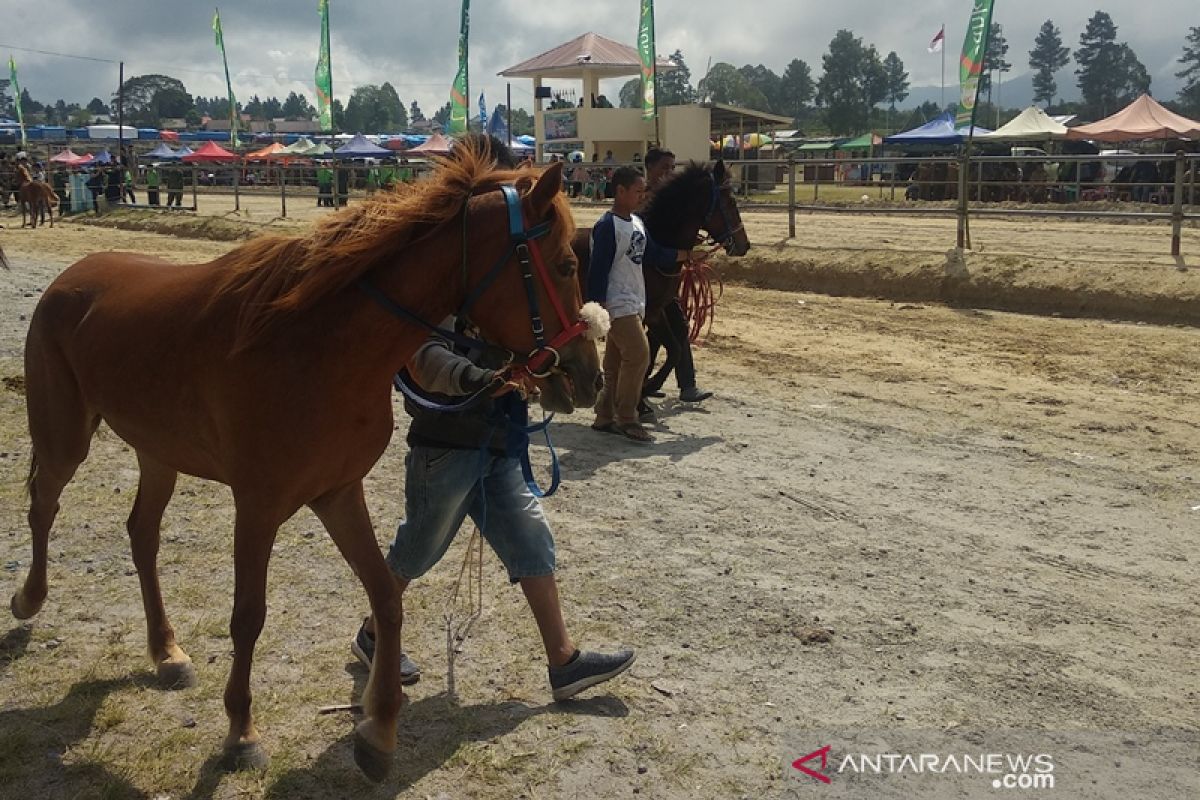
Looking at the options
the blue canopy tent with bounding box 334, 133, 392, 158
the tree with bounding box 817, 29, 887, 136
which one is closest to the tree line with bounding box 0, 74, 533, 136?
the tree with bounding box 817, 29, 887, 136

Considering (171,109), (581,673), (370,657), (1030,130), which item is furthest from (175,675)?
(171,109)

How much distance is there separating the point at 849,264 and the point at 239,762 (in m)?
13.7

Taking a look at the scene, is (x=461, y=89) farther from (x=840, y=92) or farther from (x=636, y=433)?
(x=840, y=92)

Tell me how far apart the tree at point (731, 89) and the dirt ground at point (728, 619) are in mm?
133225

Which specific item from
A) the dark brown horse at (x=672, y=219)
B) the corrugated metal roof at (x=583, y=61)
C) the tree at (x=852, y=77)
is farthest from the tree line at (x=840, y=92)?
the dark brown horse at (x=672, y=219)

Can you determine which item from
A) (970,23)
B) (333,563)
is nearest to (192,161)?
(970,23)

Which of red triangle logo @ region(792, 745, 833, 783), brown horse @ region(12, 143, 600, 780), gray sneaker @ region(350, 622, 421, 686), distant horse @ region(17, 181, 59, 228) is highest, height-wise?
distant horse @ region(17, 181, 59, 228)

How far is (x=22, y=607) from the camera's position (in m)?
4.48

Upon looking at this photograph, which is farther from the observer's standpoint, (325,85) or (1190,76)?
(1190,76)

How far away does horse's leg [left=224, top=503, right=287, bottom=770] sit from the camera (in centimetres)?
340

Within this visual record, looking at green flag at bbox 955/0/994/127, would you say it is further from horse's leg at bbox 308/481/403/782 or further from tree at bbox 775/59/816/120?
tree at bbox 775/59/816/120

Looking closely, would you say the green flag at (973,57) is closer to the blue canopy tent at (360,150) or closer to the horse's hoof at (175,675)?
the horse's hoof at (175,675)

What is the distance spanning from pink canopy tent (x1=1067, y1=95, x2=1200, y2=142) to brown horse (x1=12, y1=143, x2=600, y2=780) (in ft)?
105

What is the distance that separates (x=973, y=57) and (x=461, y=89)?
13.0 m
